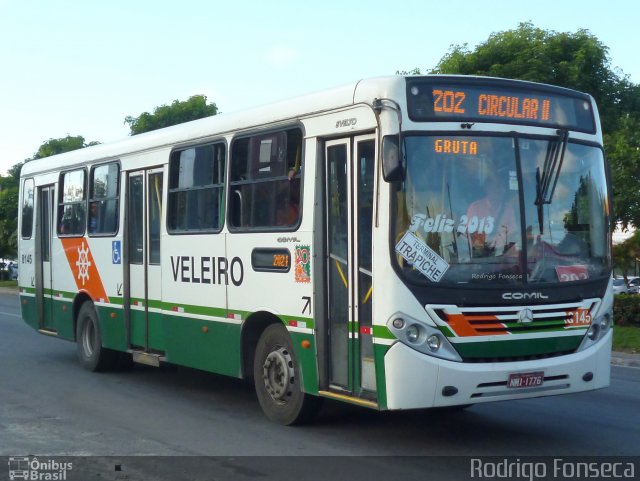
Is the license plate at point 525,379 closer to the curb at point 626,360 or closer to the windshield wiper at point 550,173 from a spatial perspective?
the windshield wiper at point 550,173

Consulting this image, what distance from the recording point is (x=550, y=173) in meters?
8.49

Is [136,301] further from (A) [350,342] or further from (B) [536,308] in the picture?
(B) [536,308]

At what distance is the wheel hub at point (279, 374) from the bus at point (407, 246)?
23 mm

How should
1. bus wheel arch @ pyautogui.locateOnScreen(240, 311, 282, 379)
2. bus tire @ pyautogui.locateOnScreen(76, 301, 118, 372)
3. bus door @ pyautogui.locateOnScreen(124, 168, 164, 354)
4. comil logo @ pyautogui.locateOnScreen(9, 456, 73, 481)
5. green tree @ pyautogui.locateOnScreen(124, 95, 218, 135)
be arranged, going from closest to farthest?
comil logo @ pyautogui.locateOnScreen(9, 456, 73, 481) → bus wheel arch @ pyautogui.locateOnScreen(240, 311, 282, 379) → bus door @ pyautogui.locateOnScreen(124, 168, 164, 354) → bus tire @ pyautogui.locateOnScreen(76, 301, 118, 372) → green tree @ pyautogui.locateOnScreen(124, 95, 218, 135)

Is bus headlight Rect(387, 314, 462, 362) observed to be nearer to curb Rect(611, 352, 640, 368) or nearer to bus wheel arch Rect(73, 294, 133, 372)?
bus wheel arch Rect(73, 294, 133, 372)

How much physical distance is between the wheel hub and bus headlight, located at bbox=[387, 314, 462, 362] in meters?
1.82

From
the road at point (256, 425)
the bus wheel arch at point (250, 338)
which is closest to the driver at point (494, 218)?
the road at point (256, 425)

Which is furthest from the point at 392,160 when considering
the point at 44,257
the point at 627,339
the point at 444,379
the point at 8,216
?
the point at 8,216

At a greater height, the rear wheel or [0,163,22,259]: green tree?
[0,163,22,259]: green tree

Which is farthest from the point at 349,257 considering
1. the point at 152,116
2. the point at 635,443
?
the point at 152,116

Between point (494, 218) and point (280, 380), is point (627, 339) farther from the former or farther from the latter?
point (494, 218)

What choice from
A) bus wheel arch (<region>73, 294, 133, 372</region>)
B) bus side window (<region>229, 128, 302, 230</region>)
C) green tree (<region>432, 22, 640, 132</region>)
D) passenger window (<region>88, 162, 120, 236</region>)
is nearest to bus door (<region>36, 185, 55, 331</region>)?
bus wheel arch (<region>73, 294, 133, 372</region>)

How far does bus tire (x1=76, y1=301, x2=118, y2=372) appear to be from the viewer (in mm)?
13656

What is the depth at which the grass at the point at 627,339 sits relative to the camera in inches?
653
